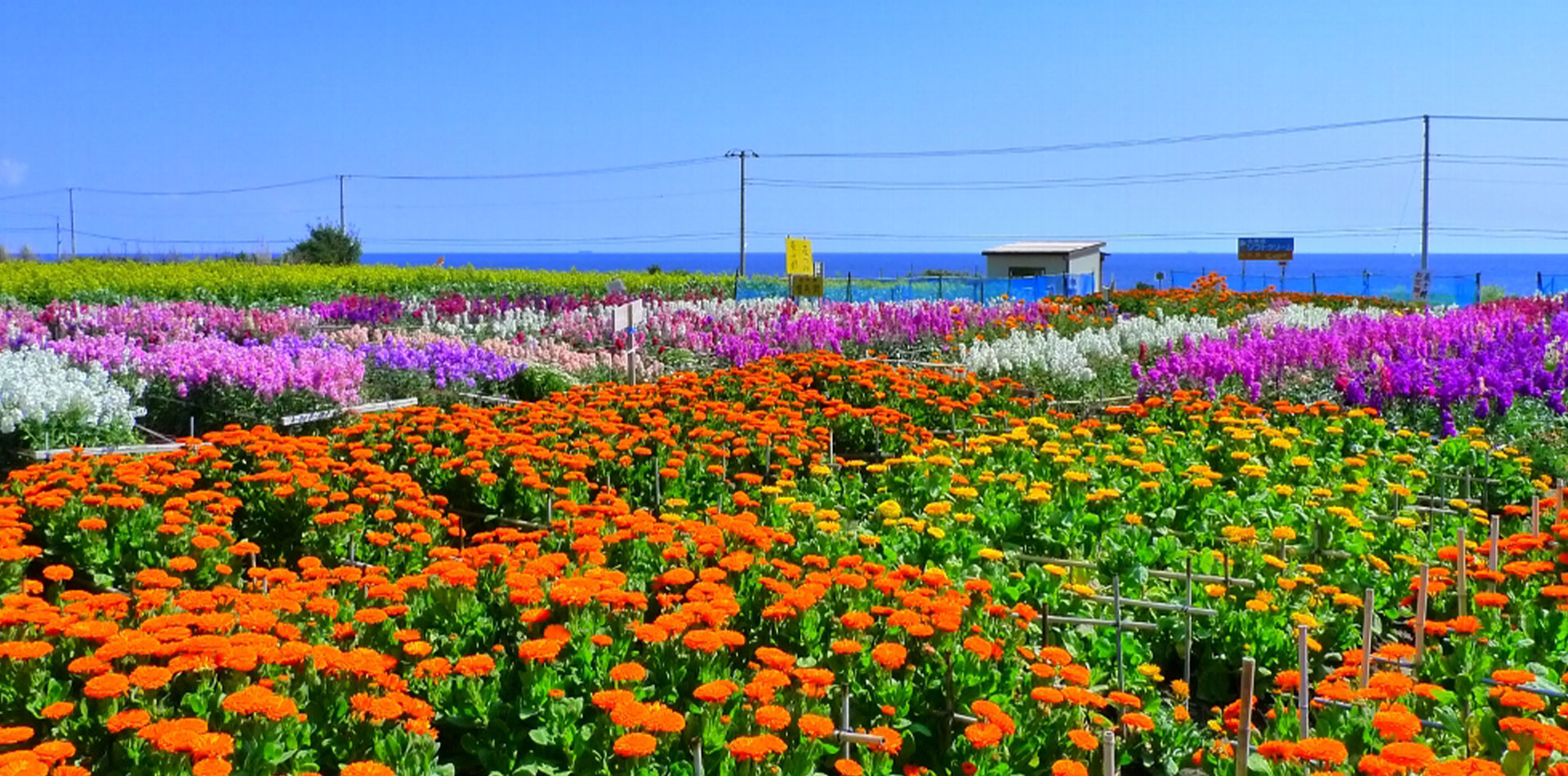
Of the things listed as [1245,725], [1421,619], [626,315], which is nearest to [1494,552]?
[1421,619]

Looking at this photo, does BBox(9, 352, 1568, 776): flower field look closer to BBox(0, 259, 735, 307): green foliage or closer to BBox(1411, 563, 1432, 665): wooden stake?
BBox(1411, 563, 1432, 665): wooden stake

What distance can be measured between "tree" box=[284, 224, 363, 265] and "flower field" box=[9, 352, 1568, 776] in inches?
1871

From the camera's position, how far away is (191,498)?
6547 mm

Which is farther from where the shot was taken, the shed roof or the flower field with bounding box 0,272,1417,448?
the shed roof

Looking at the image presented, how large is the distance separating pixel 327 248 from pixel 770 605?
53.2m

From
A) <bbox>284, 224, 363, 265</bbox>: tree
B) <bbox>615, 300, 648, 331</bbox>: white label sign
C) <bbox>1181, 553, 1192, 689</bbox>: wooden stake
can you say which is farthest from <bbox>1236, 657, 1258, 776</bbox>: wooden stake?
<bbox>284, 224, 363, 265</bbox>: tree

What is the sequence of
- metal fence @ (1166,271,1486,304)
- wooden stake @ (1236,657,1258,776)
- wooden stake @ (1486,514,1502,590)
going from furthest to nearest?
1. metal fence @ (1166,271,1486,304)
2. wooden stake @ (1486,514,1502,590)
3. wooden stake @ (1236,657,1258,776)

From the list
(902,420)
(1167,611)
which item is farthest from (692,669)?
(902,420)

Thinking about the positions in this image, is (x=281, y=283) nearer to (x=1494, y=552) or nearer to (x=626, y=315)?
(x=626, y=315)

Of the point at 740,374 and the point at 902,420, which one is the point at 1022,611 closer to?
the point at 902,420

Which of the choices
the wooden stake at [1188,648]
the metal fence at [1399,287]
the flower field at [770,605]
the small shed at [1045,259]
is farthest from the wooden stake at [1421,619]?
the small shed at [1045,259]

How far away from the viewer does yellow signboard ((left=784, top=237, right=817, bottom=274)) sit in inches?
1192

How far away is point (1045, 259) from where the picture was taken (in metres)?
58.1

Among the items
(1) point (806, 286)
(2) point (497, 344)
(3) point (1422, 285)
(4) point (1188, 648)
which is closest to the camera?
(4) point (1188, 648)
